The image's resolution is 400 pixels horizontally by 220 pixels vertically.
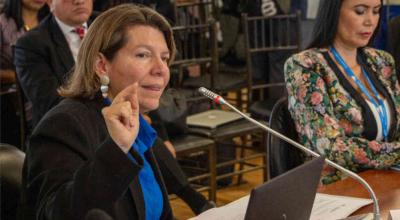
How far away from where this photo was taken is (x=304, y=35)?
5297 millimetres

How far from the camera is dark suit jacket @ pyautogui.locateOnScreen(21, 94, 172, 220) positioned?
57.7 inches

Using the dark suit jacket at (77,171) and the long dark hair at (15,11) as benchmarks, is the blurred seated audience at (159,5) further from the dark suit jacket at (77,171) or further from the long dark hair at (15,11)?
the dark suit jacket at (77,171)

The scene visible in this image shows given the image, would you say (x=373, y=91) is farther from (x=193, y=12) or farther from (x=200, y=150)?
(x=193, y=12)

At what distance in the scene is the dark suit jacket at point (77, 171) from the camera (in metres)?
1.47

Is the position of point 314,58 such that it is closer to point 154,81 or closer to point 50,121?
point 154,81

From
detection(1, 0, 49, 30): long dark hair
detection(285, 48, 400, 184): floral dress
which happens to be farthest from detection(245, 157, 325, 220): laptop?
detection(1, 0, 49, 30): long dark hair

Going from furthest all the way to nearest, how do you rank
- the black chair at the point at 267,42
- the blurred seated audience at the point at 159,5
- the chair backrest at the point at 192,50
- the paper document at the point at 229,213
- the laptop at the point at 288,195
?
1. the blurred seated audience at the point at 159,5
2. the black chair at the point at 267,42
3. the chair backrest at the point at 192,50
4. the paper document at the point at 229,213
5. the laptop at the point at 288,195

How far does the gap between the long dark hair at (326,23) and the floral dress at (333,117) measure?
33 mm

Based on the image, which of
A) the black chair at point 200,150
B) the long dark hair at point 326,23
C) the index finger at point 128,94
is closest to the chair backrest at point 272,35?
the black chair at point 200,150

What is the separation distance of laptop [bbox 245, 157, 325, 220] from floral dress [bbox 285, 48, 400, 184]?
2.85 ft

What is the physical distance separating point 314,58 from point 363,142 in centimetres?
31

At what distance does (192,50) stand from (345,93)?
1.78 metres

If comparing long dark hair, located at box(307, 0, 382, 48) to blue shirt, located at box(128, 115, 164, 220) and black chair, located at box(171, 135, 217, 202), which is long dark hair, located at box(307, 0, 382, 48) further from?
black chair, located at box(171, 135, 217, 202)

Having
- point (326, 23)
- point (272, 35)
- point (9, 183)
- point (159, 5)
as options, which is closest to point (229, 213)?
point (9, 183)
